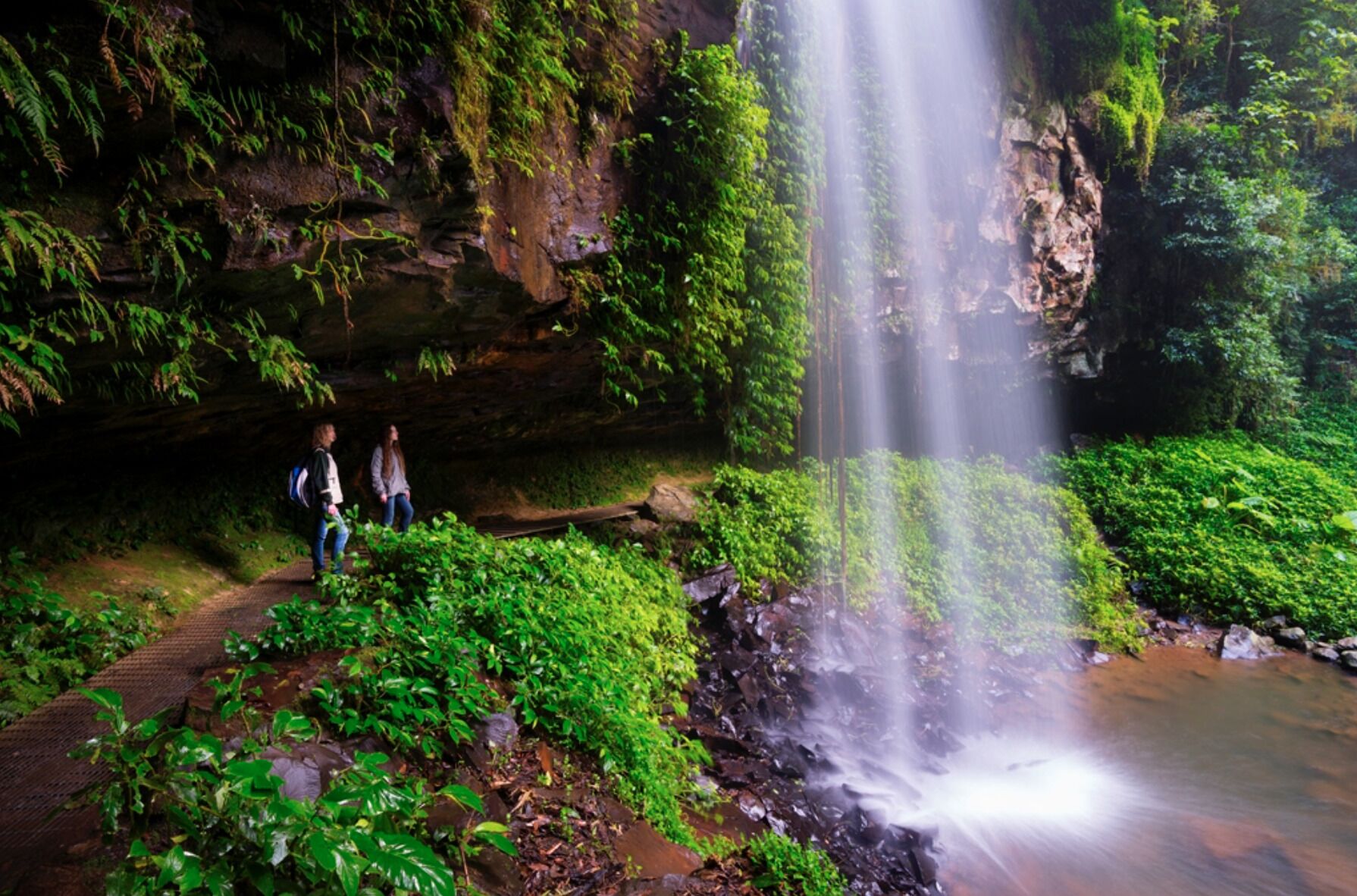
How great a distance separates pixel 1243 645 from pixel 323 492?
515 inches

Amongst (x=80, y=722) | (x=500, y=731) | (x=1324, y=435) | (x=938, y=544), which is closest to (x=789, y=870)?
(x=500, y=731)

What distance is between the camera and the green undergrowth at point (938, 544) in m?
10.1

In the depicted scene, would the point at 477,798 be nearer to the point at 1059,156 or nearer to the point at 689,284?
the point at 689,284

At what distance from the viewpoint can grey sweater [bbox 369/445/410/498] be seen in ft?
23.5

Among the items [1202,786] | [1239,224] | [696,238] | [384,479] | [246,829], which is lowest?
[1202,786]

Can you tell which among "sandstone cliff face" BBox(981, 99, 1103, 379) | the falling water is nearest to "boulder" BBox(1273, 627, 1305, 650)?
the falling water

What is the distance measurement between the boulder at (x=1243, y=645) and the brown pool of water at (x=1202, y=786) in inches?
6.4

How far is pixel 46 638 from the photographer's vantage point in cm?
511

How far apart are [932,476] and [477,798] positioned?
12.4 metres

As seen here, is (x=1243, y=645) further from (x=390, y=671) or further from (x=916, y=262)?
(x=390, y=671)

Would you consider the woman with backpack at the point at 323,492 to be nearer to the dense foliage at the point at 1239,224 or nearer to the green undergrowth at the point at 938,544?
the green undergrowth at the point at 938,544

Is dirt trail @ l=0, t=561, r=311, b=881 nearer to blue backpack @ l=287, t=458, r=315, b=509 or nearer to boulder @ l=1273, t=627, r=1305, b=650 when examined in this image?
blue backpack @ l=287, t=458, r=315, b=509

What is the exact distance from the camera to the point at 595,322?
788cm

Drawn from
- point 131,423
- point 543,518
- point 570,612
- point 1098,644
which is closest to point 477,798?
point 570,612
